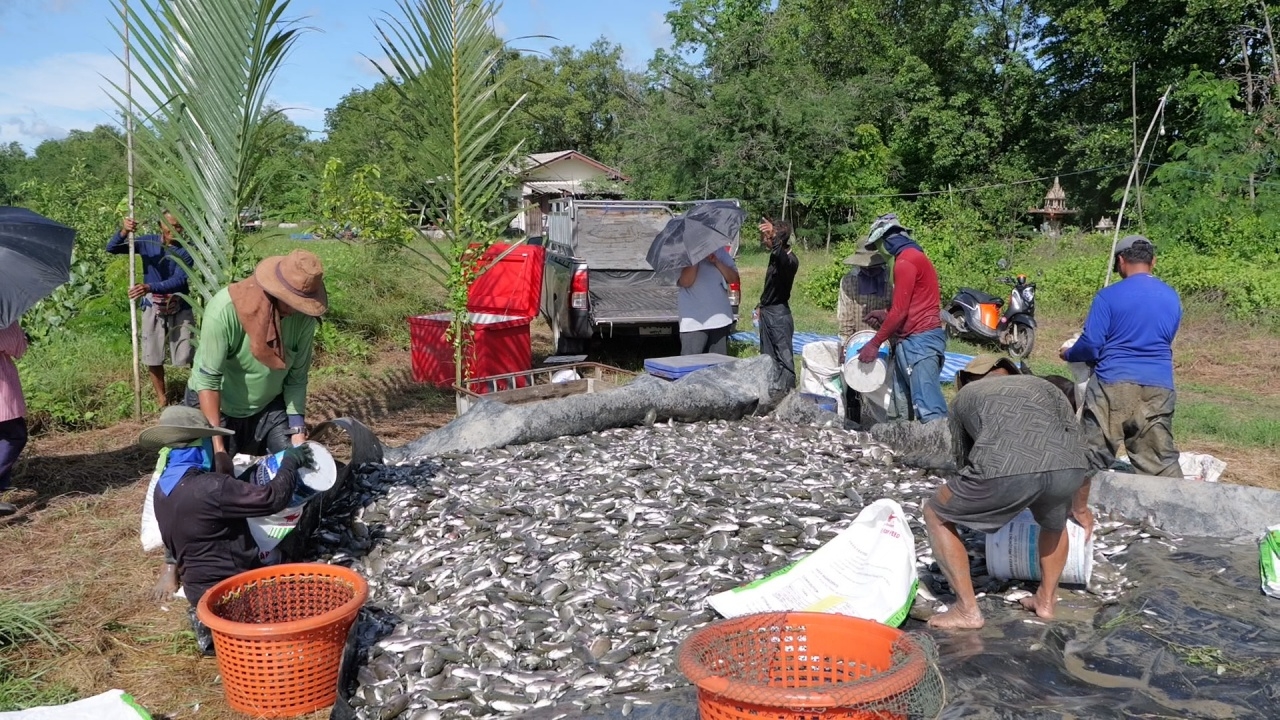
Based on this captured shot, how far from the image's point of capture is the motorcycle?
11.6m

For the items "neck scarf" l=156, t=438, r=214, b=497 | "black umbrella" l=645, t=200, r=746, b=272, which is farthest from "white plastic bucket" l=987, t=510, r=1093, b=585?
"black umbrella" l=645, t=200, r=746, b=272

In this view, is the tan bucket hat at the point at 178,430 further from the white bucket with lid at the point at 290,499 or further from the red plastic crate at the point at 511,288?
the red plastic crate at the point at 511,288

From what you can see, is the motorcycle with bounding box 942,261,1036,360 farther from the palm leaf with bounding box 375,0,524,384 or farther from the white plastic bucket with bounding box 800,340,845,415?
the palm leaf with bounding box 375,0,524,384

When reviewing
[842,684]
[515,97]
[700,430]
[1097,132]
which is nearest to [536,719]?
[842,684]

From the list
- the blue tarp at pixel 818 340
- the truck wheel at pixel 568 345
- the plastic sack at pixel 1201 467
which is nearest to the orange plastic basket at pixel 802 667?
the plastic sack at pixel 1201 467

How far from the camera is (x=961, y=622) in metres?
3.97

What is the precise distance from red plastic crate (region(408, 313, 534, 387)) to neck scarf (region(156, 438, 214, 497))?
439cm

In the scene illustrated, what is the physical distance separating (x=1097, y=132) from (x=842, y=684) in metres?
24.3

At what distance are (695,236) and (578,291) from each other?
2.59 m

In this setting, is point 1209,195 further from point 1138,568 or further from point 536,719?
point 536,719

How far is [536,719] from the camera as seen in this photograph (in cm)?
333

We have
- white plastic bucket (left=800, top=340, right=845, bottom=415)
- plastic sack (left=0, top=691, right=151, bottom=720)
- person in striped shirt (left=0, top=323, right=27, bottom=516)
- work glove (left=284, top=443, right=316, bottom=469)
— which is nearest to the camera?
plastic sack (left=0, top=691, right=151, bottom=720)

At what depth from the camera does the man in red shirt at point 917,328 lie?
6.56m

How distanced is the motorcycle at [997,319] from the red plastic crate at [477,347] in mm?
5411
